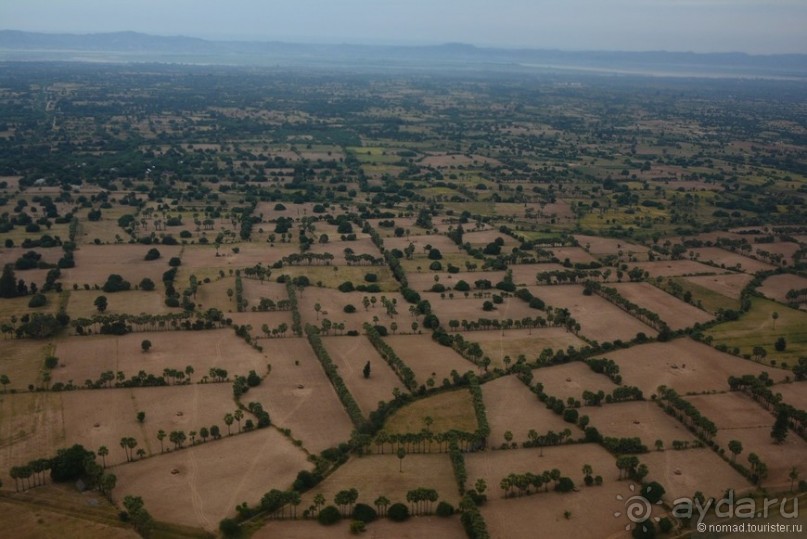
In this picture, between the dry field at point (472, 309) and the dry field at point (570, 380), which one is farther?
the dry field at point (472, 309)

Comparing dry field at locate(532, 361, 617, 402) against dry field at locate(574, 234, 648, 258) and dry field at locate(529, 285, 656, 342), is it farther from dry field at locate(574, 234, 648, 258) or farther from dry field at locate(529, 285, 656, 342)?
dry field at locate(574, 234, 648, 258)

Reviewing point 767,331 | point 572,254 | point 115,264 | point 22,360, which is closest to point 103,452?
point 22,360

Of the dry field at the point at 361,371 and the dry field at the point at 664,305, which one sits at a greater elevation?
the dry field at the point at 664,305

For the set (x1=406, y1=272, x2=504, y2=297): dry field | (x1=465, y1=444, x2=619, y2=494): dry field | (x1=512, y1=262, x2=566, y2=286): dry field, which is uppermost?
(x1=512, y1=262, x2=566, y2=286): dry field

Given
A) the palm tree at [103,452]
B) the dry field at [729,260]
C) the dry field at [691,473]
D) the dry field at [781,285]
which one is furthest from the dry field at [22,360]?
the dry field at [729,260]

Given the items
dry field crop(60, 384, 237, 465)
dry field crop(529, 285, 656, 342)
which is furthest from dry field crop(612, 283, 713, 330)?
dry field crop(60, 384, 237, 465)

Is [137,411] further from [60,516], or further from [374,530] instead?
[374,530]

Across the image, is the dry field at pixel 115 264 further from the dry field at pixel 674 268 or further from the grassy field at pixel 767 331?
the grassy field at pixel 767 331
